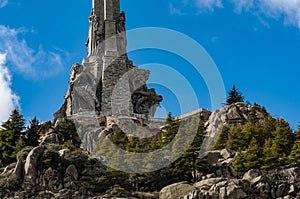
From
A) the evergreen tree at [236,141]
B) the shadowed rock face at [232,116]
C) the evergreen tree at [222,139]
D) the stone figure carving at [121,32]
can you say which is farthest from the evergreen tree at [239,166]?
the stone figure carving at [121,32]

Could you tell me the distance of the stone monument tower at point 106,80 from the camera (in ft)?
232

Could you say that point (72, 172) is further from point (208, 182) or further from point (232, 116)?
point (232, 116)

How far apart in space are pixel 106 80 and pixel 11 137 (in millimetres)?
18909

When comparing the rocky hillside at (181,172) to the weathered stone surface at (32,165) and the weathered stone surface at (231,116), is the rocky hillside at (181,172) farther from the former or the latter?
the weathered stone surface at (231,116)

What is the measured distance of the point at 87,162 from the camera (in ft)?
170

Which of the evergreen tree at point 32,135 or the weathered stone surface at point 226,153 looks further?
the evergreen tree at point 32,135

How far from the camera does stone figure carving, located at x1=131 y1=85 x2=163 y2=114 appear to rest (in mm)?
73250

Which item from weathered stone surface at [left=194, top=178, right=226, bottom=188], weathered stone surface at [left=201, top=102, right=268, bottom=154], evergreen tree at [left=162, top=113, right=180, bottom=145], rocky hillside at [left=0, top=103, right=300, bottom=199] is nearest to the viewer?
rocky hillside at [left=0, top=103, right=300, bottom=199]

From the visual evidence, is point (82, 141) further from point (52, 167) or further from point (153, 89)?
point (153, 89)

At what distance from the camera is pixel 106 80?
73312mm

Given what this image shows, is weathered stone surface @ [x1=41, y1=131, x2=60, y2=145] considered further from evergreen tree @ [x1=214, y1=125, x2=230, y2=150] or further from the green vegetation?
evergreen tree @ [x1=214, y1=125, x2=230, y2=150]

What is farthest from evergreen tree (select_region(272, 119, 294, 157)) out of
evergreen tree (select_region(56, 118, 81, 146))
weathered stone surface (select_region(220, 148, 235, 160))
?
evergreen tree (select_region(56, 118, 81, 146))

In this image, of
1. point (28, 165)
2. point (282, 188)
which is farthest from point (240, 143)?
point (28, 165)

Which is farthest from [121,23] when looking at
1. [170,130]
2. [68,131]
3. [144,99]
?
[170,130]
